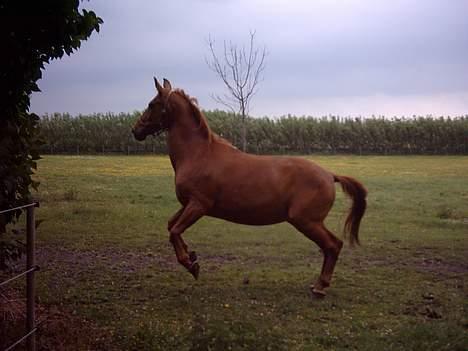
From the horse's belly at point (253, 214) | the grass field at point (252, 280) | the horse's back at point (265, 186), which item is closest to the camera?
the grass field at point (252, 280)

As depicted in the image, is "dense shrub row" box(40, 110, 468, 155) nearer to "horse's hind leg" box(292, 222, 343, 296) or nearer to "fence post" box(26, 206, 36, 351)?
"horse's hind leg" box(292, 222, 343, 296)

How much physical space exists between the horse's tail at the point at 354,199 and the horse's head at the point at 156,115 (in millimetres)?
2097

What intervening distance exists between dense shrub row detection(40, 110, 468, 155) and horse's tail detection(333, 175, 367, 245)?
1372cm

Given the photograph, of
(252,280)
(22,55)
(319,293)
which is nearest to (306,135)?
(252,280)

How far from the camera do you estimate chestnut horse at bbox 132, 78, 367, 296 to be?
20.9ft

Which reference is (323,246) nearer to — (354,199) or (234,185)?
(354,199)

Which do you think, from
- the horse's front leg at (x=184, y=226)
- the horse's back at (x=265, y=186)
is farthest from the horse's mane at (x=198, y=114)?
the horse's front leg at (x=184, y=226)

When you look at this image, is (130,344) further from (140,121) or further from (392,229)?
(392,229)

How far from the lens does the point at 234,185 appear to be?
648 cm

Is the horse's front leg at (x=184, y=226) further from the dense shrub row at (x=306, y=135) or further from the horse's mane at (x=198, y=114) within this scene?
the dense shrub row at (x=306, y=135)

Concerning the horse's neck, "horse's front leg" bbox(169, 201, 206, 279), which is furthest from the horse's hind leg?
the horse's neck

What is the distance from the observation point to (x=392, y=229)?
36.1 ft

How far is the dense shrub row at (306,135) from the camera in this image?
23.0 metres

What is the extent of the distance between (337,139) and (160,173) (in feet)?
29.2
